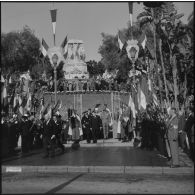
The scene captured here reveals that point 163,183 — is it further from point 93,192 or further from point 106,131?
point 106,131

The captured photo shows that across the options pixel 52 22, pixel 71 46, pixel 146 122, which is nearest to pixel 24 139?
pixel 146 122

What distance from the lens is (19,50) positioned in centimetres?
6162

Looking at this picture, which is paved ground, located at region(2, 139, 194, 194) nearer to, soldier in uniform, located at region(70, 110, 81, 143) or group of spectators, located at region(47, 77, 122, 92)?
soldier in uniform, located at region(70, 110, 81, 143)

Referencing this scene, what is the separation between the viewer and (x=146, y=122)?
17.0 metres

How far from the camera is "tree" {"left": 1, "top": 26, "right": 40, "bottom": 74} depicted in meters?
59.1

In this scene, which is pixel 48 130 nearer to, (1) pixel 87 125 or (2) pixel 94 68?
(1) pixel 87 125

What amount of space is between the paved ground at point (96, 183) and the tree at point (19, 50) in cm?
5025

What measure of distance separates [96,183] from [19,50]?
5534 centimetres

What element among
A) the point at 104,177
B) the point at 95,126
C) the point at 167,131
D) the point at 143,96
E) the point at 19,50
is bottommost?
the point at 104,177

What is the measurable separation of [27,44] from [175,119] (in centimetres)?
5398

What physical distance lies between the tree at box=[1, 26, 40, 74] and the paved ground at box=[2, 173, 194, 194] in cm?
5025

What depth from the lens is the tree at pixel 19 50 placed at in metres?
59.1

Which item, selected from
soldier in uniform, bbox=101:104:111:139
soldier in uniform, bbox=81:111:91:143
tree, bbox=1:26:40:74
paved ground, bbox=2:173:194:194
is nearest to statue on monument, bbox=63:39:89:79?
tree, bbox=1:26:40:74

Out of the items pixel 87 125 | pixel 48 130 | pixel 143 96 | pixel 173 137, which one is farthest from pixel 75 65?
pixel 173 137
